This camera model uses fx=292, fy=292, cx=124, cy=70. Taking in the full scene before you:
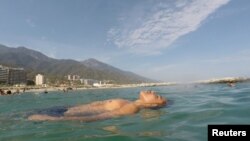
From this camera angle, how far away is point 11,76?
168m

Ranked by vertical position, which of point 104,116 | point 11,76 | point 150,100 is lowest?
point 104,116

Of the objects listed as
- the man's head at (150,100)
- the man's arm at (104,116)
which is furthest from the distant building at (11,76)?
the man's arm at (104,116)

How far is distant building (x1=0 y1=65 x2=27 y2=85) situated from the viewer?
6476 inches

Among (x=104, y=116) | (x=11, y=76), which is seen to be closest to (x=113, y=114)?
(x=104, y=116)

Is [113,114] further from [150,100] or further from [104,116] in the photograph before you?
[150,100]

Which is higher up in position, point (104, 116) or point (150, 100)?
point (150, 100)

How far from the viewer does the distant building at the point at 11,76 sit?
164500mm

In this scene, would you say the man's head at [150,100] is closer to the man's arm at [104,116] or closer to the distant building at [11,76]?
the man's arm at [104,116]

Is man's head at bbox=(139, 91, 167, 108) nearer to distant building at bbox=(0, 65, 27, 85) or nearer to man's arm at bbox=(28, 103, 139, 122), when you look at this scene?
man's arm at bbox=(28, 103, 139, 122)

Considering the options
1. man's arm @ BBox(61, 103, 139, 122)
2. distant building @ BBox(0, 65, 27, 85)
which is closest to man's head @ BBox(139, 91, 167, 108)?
man's arm @ BBox(61, 103, 139, 122)

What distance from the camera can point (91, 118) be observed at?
402 inches

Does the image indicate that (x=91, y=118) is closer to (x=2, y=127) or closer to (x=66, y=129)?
(x=66, y=129)

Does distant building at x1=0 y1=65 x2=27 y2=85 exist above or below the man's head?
above

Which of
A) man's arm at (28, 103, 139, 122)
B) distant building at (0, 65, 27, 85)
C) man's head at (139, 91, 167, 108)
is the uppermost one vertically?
distant building at (0, 65, 27, 85)
